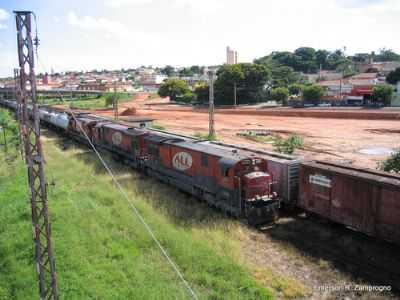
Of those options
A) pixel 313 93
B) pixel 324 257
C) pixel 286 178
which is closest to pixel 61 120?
pixel 286 178

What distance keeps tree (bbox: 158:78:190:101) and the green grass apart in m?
94.9

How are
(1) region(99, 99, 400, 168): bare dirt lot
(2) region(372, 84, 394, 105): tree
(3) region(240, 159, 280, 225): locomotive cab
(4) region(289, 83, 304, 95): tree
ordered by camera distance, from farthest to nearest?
(4) region(289, 83, 304, 95): tree < (2) region(372, 84, 394, 105): tree < (1) region(99, 99, 400, 168): bare dirt lot < (3) region(240, 159, 280, 225): locomotive cab

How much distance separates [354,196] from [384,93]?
234 feet

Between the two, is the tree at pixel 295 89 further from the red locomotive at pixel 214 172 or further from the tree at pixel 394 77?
the red locomotive at pixel 214 172

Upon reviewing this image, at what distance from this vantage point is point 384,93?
77812 millimetres

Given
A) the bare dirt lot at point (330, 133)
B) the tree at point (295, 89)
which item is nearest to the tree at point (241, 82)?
the tree at point (295, 89)

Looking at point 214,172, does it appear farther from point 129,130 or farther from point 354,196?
point 129,130

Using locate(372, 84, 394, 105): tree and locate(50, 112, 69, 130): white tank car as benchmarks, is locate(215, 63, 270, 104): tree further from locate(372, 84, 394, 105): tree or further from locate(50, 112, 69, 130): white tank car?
locate(50, 112, 69, 130): white tank car

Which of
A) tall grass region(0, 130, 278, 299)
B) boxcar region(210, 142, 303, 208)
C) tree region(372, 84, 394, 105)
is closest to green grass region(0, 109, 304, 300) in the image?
tall grass region(0, 130, 278, 299)

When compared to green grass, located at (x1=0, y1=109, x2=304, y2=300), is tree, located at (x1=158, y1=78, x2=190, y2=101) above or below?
above

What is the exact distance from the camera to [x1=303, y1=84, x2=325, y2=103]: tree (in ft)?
288

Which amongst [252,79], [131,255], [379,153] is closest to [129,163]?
[131,255]

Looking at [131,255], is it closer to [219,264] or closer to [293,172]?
[219,264]

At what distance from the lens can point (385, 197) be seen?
14.9m
